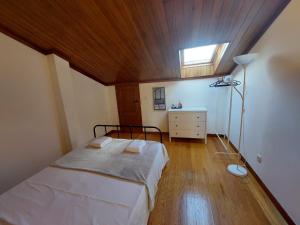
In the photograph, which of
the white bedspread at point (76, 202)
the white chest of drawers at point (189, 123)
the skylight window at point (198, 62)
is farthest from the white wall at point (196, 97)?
the white bedspread at point (76, 202)

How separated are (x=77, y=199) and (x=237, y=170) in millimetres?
2404

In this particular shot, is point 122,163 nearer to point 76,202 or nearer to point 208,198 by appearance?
point 76,202

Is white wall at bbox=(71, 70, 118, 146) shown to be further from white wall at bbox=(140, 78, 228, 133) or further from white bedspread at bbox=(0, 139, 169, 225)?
white bedspread at bbox=(0, 139, 169, 225)

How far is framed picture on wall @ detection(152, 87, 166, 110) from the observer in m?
4.09

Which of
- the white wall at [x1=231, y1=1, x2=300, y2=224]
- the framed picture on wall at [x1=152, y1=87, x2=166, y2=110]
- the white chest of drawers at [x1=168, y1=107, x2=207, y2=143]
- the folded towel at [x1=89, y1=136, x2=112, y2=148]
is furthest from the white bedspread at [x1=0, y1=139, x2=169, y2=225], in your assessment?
the framed picture on wall at [x1=152, y1=87, x2=166, y2=110]

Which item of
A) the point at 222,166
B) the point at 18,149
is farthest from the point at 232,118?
the point at 18,149

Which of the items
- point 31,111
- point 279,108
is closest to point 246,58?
point 279,108

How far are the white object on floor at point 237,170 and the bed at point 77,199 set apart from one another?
1.49 meters

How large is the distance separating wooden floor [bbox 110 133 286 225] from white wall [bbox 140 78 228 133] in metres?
1.40

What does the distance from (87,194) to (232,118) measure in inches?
125

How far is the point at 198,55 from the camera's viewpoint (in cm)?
323

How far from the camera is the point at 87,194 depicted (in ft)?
4.14

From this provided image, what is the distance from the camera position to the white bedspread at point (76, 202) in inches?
→ 40.8

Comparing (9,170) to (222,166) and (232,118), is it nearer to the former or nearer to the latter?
(222,166)
